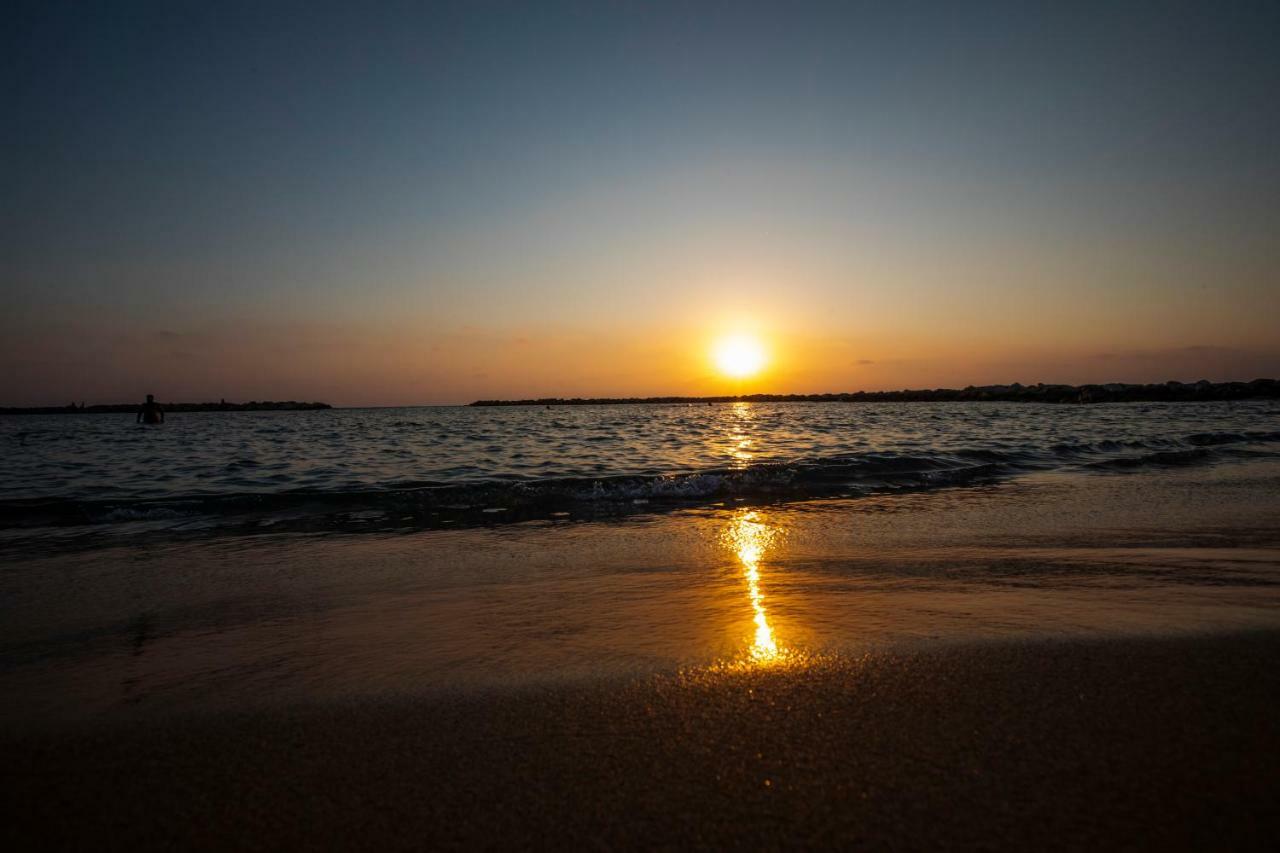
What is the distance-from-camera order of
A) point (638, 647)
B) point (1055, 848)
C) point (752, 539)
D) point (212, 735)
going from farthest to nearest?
point (752, 539), point (638, 647), point (212, 735), point (1055, 848)

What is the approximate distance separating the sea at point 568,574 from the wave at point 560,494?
0.07 meters

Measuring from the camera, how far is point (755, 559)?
5535 mm

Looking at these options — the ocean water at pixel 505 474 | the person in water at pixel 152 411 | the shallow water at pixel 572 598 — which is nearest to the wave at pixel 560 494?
the ocean water at pixel 505 474

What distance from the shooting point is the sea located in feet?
10.2

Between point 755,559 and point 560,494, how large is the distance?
201 inches

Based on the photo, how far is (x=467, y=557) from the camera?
19.3 feet

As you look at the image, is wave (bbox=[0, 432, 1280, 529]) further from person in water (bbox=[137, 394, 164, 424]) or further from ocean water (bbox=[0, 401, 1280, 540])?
person in water (bbox=[137, 394, 164, 424])

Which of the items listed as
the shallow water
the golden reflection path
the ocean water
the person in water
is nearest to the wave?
the ocean water

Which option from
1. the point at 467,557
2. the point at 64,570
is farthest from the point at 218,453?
→ the point at 467,557

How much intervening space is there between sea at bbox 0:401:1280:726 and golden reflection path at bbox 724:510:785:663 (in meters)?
0.03

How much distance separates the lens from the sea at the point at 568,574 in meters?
3.11

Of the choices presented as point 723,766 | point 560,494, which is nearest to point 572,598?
point 723,766

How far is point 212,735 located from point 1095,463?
15.5m

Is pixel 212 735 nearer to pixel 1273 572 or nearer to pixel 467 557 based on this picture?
pixel 467 557
